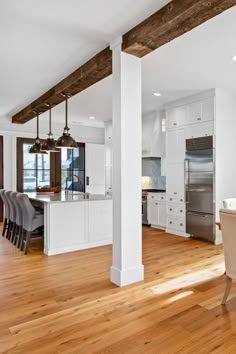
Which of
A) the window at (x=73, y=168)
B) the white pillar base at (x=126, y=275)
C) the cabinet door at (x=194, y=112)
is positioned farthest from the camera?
the window at (x=73, y=168)

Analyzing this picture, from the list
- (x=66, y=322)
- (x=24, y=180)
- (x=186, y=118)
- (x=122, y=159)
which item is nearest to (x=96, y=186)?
(x=24, y=180)

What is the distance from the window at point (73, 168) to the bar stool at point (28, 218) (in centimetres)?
381

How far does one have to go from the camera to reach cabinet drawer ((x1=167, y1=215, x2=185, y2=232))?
5.51 metres

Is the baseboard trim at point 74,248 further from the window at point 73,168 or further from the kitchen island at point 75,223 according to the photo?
the window at point 73,168

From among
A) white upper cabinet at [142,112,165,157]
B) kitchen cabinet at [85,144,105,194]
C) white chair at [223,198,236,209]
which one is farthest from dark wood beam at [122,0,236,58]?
kitchen cabinet at [85,144,105,194]

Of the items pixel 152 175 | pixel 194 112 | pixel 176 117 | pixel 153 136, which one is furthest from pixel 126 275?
pixel 152 175

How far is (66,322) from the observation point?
7.44 feet

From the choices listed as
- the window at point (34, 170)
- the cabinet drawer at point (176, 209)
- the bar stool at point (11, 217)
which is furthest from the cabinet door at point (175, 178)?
the window at point (34, 170)

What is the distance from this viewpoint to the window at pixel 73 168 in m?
8.20

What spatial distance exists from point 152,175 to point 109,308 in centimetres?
499

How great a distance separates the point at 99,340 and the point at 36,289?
1.17 meters

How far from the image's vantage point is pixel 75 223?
4.40 metres

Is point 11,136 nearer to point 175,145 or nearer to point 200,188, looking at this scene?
point 175,145

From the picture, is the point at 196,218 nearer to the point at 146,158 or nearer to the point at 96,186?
the point at 146,158
